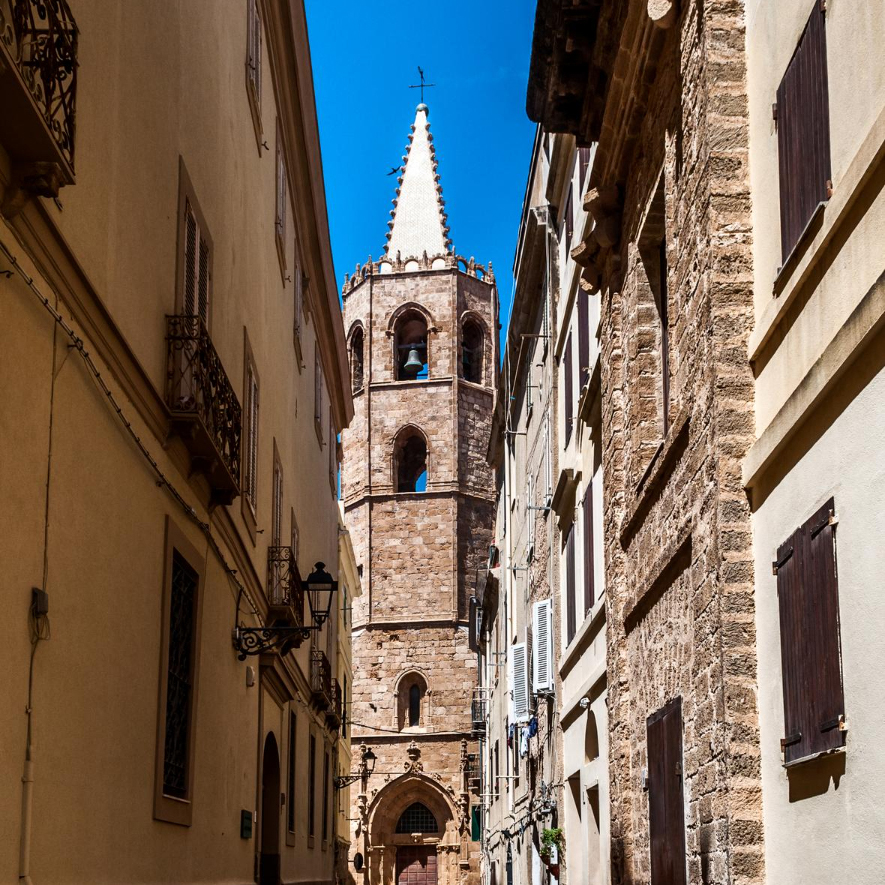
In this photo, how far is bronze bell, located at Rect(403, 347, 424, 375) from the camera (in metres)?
55.6

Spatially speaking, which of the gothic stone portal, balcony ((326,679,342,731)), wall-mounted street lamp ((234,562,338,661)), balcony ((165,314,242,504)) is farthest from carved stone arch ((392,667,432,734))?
balcony ((165,314,242,504))

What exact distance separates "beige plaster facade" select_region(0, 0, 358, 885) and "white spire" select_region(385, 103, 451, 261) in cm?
4117

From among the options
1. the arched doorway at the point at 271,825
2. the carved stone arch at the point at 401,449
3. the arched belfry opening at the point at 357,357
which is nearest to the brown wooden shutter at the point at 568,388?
the arched doorway at the point at 271,825

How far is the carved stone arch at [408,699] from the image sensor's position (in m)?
52.2

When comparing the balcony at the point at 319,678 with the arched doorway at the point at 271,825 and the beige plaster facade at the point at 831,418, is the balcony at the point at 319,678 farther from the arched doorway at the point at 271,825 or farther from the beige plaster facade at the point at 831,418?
the beige plaster facade at the point at 831,418

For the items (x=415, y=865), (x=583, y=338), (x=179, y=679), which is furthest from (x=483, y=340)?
(x=179, y=679)

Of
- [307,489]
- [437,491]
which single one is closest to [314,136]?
[307,489]

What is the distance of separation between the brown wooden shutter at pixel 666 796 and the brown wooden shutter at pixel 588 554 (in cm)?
522

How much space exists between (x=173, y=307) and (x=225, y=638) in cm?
386

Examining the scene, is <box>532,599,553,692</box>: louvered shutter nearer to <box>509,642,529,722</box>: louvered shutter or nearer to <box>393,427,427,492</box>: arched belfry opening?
<box>509,642,529,722</box>: louvered shutter

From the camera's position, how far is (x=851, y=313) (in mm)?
5961

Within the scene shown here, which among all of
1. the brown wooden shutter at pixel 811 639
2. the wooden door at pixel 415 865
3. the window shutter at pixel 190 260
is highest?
the window shutter at pixel 190 260

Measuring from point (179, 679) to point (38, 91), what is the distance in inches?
206

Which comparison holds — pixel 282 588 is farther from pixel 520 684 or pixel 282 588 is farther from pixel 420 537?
pixel 420 537
